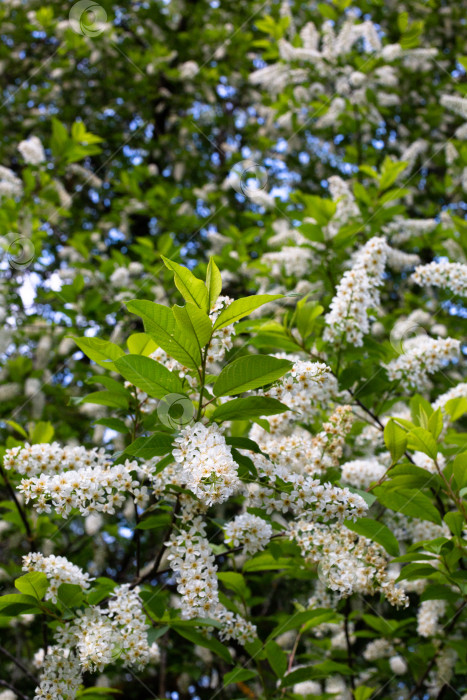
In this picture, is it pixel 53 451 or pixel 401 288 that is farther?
pixel 401 288

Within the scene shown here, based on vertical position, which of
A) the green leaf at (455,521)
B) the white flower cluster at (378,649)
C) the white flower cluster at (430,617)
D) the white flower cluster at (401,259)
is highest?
the green leaf at (455,521)

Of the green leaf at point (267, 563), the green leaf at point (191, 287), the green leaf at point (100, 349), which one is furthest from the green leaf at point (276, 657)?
the green leaf at point (191, 287)

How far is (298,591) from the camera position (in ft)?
11.7

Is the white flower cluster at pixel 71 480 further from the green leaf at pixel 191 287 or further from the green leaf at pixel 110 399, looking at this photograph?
the green leaf at pixel 191 287

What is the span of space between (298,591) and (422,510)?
2.13 metres

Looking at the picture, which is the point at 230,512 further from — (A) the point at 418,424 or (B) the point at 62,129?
(B) the point at 62,129

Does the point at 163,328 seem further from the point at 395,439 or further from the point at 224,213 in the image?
the point at 224,213

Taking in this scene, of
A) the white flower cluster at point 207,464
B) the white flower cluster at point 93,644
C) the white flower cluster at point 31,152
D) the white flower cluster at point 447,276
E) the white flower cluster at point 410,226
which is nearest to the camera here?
the white flower cluster at point 207,464

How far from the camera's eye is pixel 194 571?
1450mm

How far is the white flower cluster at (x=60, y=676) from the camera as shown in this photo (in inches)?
58.3

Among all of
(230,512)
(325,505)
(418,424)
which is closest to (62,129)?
(230,512)

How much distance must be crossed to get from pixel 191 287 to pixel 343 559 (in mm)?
753

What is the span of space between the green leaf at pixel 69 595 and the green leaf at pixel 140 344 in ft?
1.96

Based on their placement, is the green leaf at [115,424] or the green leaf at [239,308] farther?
the green leaf at [115,424]
